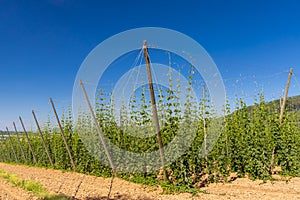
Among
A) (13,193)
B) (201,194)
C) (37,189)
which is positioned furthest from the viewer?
(37,189)

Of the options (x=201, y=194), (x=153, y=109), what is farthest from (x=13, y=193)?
(x=201, y=194)

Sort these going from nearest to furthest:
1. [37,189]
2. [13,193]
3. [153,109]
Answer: [153,109]
[13,193]
[37,189]

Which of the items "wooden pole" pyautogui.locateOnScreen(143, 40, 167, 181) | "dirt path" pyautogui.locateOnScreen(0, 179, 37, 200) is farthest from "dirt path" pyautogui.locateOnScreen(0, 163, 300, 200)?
"wooden pole" pyautogui.locateOnScreen(143, 40, 167, 181)

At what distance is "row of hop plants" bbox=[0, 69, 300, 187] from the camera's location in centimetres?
657

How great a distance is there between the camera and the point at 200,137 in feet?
23.5

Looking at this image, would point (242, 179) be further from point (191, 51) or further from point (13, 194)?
point (13, 194)

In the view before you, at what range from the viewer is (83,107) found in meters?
9.54

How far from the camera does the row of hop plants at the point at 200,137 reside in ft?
21.5

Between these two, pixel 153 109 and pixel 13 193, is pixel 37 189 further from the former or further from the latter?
pixel 153 109

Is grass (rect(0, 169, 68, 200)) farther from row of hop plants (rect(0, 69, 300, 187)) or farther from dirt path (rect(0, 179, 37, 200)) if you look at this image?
row of hop plants (rect(0, 69, 300, 187))

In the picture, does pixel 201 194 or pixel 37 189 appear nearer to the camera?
pixel 201 194

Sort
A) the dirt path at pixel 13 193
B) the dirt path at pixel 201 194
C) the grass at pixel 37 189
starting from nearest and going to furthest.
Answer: the dirt path at pixel 201 194 → the grass at pixel 37 189 → the dirt path at pixel 13 193

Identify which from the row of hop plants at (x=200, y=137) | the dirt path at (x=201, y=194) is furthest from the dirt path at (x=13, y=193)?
the row of hop plants at (x=200, y=137)

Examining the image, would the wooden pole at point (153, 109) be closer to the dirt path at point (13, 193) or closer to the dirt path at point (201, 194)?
the dirt path at point (201, 194)
